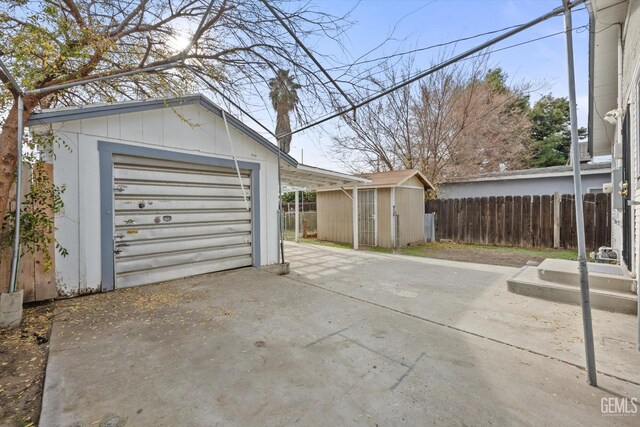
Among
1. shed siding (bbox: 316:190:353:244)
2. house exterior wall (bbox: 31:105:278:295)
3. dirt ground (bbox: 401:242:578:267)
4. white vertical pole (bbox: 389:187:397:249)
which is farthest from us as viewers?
shed siding (bbox: 316:190:353:244)

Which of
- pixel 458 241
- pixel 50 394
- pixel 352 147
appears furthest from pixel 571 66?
pixel 352 147

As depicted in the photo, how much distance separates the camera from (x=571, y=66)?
2035mm

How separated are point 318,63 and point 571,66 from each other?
3.06 metres

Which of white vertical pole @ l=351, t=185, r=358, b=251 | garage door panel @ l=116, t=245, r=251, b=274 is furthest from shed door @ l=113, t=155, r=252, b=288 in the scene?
white vertical pole @ l=351, t=185, r=358, b=251

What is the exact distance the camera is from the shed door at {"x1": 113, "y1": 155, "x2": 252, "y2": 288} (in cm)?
420

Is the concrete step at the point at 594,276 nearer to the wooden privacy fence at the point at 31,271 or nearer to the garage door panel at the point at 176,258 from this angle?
the garage door panel at the point at 176,258

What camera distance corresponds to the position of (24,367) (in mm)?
2164

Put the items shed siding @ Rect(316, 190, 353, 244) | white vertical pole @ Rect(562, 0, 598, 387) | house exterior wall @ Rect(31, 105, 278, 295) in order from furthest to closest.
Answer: shed siding @ Rect(316, 190, 353, 244), house exterior wall @ Rect(31, 105, 278, 295), white vertical pole @ Rect(562, 0, 598, 387)

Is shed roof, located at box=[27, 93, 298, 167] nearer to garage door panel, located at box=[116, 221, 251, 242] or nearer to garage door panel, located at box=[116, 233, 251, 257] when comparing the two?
garage door panel, located at box=[116, 221, 251, 242]

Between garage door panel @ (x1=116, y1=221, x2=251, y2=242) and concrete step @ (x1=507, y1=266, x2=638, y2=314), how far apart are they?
4.75 metres

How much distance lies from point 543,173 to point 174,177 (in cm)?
1298

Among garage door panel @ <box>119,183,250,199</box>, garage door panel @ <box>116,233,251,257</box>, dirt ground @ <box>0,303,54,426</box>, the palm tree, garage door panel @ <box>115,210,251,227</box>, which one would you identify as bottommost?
dirt ground @ <box>0,303,54,426</box>

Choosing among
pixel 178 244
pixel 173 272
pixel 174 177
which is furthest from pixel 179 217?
pixel 173 272

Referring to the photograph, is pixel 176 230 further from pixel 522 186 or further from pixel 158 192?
pixel 522 186
